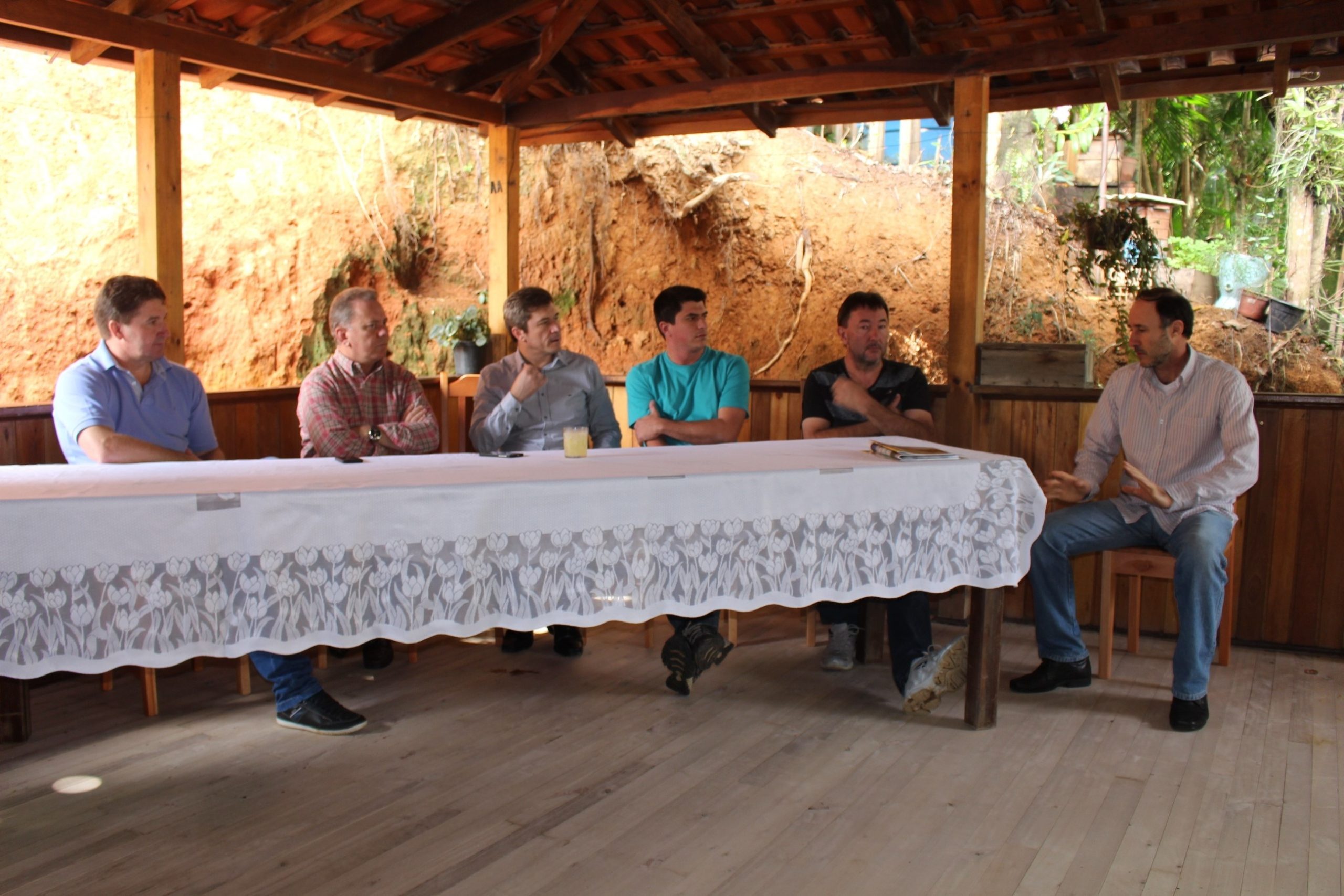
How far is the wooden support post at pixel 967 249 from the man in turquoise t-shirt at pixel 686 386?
3.22 ft

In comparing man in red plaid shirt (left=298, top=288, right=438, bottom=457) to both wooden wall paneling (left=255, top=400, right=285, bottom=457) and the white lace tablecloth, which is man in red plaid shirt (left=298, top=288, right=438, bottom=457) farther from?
wooden wall paneling (left=255, top=400, right=285, bottom=457)

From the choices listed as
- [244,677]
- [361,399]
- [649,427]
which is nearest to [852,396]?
[649,427]

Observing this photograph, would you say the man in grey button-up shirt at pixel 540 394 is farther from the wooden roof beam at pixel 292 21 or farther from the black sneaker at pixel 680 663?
the wooden roof beam at pixel 292 21

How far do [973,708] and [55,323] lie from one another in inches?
312

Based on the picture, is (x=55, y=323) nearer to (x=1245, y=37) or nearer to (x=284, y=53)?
(x=284, y=53)

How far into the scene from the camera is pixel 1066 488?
3.27 metres

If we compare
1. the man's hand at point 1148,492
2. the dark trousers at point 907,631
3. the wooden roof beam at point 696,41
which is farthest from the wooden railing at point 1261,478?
the wooden roof beam at point 696,41

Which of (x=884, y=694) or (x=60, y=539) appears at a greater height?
(x=60, y=539)

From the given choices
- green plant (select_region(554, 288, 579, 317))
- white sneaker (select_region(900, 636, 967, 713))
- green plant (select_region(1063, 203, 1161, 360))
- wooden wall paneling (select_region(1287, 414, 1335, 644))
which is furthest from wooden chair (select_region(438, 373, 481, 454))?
green plant (select_region(554, 288, 579, 317))

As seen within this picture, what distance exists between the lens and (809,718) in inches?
117

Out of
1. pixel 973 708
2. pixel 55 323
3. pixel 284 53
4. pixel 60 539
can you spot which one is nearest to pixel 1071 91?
pixel 973 708

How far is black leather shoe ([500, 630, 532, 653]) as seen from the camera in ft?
11.7

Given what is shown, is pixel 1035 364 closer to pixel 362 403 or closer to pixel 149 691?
pixel 362 403

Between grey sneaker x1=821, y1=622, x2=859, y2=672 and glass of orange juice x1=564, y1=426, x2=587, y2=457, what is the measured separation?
1.13 metres
